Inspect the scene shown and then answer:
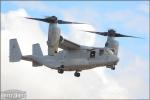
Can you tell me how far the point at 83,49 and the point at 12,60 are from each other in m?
17.7

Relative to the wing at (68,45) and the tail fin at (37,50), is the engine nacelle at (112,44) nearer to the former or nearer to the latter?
the wing at (68,45)

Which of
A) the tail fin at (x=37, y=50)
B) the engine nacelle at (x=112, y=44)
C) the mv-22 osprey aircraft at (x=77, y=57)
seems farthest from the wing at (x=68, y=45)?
the tail fin at (x=37, y=50)

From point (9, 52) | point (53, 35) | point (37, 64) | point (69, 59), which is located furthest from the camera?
point (9, 52)

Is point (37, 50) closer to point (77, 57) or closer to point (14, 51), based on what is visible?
point (14, 51)

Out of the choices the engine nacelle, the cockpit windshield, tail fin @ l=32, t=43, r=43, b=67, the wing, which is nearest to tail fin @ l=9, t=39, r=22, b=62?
tail fin @ l=32, t=43, r=43, b=67

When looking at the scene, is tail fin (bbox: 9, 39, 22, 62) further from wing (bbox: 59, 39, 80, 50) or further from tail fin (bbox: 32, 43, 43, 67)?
wing (bbox: 59, 39, 80, 50)

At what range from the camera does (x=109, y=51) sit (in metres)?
92.6

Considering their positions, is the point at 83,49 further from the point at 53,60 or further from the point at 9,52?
the point at 9,52

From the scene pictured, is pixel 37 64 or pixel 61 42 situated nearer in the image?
pixel 61 42

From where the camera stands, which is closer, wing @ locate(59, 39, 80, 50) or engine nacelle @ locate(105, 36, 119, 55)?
wing @ locate(59, 39, 80, 50)

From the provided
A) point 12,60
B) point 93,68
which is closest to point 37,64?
point 12,60

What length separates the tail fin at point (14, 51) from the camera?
103250 mm

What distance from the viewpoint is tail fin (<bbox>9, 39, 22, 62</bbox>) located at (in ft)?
339

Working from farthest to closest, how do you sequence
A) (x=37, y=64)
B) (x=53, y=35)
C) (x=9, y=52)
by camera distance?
(x=9, y=52) → (x=37, y=64) → (x=53, y=35)
